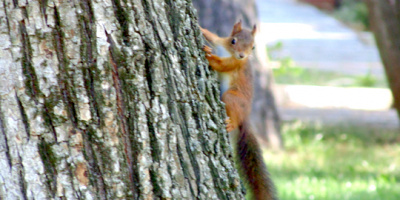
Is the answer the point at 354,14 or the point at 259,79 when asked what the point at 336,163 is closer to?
the point at 259,79

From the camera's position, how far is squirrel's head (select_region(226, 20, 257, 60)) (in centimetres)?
324

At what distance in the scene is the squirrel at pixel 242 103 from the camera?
2732 millimetres

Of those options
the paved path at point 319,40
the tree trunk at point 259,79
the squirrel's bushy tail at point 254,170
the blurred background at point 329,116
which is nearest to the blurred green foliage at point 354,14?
the paved path at point 319,40

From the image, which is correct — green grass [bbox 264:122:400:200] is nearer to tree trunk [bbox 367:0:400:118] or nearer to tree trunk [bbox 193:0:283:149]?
tree trunk [bbox 193:0:283:149]

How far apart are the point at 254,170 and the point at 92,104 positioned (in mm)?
1259

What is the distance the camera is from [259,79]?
7.27 meters

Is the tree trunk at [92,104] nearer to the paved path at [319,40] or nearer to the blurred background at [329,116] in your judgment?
the blurred background at [329,116]

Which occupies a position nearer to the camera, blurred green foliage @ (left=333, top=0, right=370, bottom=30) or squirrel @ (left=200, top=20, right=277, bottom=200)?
squirrel @ (left=200, top=20, right=277, bottom=200)

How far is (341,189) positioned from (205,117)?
9.77ft

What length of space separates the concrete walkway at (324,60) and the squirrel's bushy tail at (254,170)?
474 cm

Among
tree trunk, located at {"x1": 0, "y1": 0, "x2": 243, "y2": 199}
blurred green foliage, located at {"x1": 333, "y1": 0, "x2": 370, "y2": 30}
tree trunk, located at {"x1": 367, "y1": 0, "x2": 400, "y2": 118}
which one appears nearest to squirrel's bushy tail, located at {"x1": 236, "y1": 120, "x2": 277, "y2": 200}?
tree trunk, located at {"x1": 0, "y1": 0, "x2": 243, "y2": 199}

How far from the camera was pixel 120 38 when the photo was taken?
5.79ft

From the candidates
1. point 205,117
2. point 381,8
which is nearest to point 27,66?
point 205,117

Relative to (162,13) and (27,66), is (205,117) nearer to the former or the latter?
(162,13)
